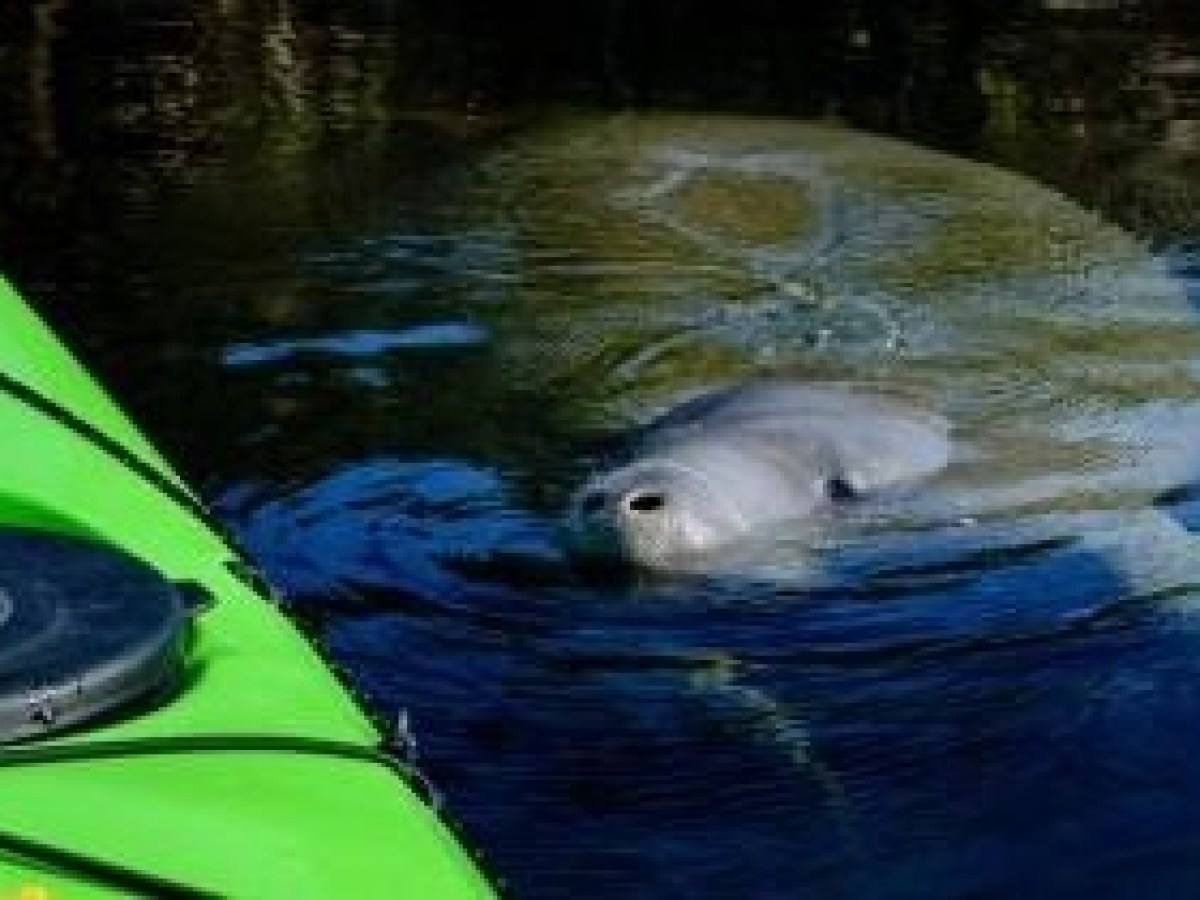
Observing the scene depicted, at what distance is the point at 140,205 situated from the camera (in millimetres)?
10664

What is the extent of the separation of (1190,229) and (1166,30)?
16.5 feet

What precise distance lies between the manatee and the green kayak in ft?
6.82

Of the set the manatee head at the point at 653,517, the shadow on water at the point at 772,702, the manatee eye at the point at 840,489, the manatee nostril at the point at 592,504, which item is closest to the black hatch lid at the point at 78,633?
the shadow on water at the point at 772,702

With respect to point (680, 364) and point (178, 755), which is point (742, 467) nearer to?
point (680, 364)

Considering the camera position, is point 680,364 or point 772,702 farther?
point 680,364

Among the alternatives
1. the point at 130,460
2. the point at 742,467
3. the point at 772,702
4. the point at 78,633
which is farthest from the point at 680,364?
Result: the point at 78,633

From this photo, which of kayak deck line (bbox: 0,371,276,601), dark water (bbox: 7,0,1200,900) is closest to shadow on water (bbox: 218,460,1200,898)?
dark water (bbox: 7,0,1200,900)

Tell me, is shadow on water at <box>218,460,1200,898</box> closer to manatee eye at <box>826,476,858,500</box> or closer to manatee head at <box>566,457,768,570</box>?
manatee head at <box>566,457,768,570</box>

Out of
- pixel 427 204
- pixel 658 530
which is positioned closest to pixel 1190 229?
pixel 427 204

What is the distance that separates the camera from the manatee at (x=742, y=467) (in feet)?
21.1

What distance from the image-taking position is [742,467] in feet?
22.5

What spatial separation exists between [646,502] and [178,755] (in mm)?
2902

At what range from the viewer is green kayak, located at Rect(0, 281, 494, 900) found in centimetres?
342

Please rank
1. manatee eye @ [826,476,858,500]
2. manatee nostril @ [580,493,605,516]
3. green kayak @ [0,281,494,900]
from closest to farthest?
1. green kayak @ [0,281,494,900]
2. manatee nostril @ [580,493,605,516]
3. manatee eye @ [826,476,858,500]
